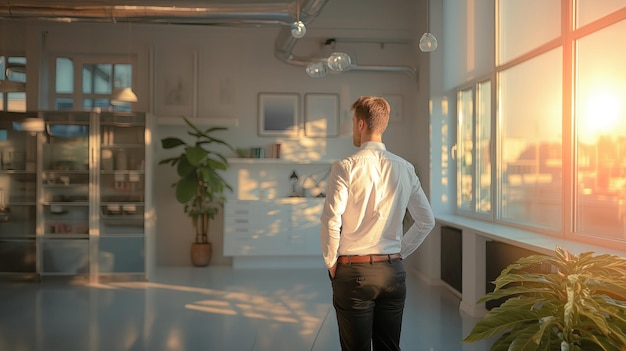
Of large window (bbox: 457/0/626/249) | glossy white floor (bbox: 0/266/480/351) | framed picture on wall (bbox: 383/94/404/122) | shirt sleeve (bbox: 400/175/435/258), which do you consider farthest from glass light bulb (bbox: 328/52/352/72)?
framed picture on wall (bbox: 383/94/404/122)

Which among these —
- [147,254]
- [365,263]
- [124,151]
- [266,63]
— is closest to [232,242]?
[147,254]

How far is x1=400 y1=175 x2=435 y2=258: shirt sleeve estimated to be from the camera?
240 centimetres

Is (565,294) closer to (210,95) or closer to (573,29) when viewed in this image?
(573,29)

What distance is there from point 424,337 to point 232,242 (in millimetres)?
3966

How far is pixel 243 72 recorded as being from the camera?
8.83m

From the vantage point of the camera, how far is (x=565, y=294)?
1903 mm

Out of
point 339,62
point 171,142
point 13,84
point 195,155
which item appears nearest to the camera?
point 339,62

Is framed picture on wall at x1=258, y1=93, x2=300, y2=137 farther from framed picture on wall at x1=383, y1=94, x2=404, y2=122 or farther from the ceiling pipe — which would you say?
the ceiling pipe

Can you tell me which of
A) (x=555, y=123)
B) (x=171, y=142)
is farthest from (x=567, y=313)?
(x=171, y=142)

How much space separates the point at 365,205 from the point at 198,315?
12.3 ft

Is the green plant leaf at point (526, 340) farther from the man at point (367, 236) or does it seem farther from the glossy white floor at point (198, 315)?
the glossy white floor at point (198, 315)

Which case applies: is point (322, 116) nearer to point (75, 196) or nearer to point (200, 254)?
point (200, 254)

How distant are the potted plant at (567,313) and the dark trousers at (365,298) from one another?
0.38 m

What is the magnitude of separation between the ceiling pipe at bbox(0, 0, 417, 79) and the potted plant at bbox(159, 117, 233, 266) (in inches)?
86.4
